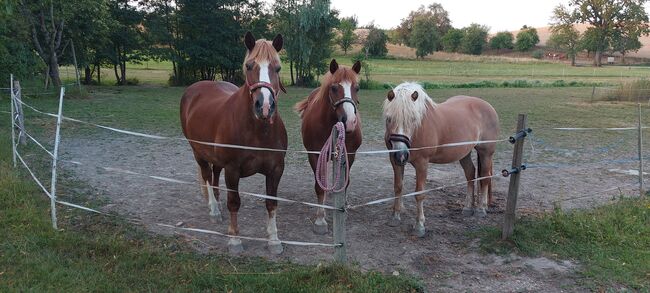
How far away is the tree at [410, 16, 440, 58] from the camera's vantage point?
67312mm

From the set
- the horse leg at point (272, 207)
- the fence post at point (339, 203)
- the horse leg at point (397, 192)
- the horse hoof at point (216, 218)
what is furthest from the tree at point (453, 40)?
the fence post at point (339, 203)

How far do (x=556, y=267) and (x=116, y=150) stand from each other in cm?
754

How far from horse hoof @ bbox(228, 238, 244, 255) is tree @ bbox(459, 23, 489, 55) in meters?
75.9

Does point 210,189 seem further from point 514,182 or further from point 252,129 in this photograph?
point 514,182

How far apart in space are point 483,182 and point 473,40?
246ft

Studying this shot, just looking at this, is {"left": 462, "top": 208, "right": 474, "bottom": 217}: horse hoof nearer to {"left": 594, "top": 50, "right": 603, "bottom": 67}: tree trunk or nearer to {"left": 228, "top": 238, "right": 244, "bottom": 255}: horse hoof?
{"left": 228, "top": 238, "right": 244, "bottom": 255}: horse hoof

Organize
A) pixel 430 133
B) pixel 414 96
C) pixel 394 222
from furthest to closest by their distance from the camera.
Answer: pixel 394 222 < pixel 430 133 < pixel 414 96

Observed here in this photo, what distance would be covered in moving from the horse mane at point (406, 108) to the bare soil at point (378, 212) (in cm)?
117

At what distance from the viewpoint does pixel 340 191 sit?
10.6 feet

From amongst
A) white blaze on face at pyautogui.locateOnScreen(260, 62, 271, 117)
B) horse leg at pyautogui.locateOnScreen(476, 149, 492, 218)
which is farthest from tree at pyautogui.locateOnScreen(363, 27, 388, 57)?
white blaze on face at pyautogui.locateOnScreen(260, 62, 271, 117)

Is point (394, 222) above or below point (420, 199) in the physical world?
below

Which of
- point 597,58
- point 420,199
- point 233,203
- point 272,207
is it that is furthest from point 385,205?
point 597,58

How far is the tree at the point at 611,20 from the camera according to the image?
198 feet

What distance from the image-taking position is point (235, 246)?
3900 mm
